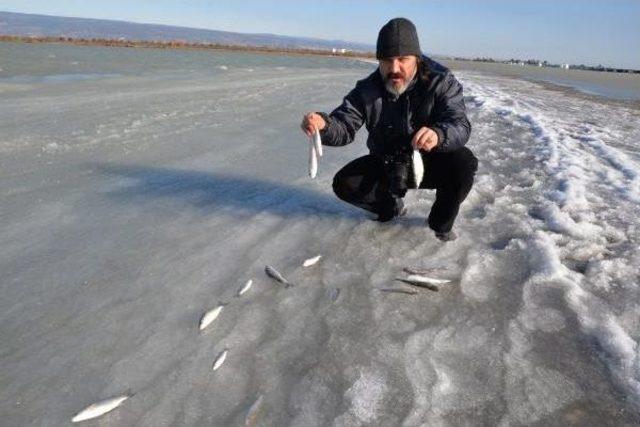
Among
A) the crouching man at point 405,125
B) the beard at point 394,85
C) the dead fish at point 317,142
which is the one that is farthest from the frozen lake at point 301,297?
the beard at point 394,85

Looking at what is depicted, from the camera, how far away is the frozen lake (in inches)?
91.8

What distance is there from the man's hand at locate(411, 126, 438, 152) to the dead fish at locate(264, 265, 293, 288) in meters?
1.37

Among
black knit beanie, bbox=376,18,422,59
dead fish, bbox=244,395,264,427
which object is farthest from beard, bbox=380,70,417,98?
dead fish, bbox=244,395,264,427

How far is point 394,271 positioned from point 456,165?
1071mm

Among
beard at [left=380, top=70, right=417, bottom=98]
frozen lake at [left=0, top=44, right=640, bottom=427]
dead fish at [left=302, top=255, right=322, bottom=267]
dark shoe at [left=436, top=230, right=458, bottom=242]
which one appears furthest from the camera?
dark shoe at [left=436, top=230, right=458, bottom=242]

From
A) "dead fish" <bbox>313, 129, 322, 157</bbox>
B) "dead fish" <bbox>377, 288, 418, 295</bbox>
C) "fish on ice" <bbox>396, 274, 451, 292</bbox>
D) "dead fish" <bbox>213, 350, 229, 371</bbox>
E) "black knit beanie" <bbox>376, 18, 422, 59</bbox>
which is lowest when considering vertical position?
"dead fish" <bbox>213, 350, 229, 371</bbox>

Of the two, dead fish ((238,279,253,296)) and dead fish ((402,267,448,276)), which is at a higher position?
dead fish ((402,267,448,276))

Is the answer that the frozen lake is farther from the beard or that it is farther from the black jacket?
the beard

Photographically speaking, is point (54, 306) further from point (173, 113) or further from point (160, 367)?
point (173, 113)

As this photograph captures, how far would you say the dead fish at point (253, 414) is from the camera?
2.20 meters

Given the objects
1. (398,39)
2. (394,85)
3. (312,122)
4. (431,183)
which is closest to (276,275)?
(312,122)

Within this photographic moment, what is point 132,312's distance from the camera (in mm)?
3053

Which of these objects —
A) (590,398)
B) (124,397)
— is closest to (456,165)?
(590,398)

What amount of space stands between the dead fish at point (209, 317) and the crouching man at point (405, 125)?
1634mm
